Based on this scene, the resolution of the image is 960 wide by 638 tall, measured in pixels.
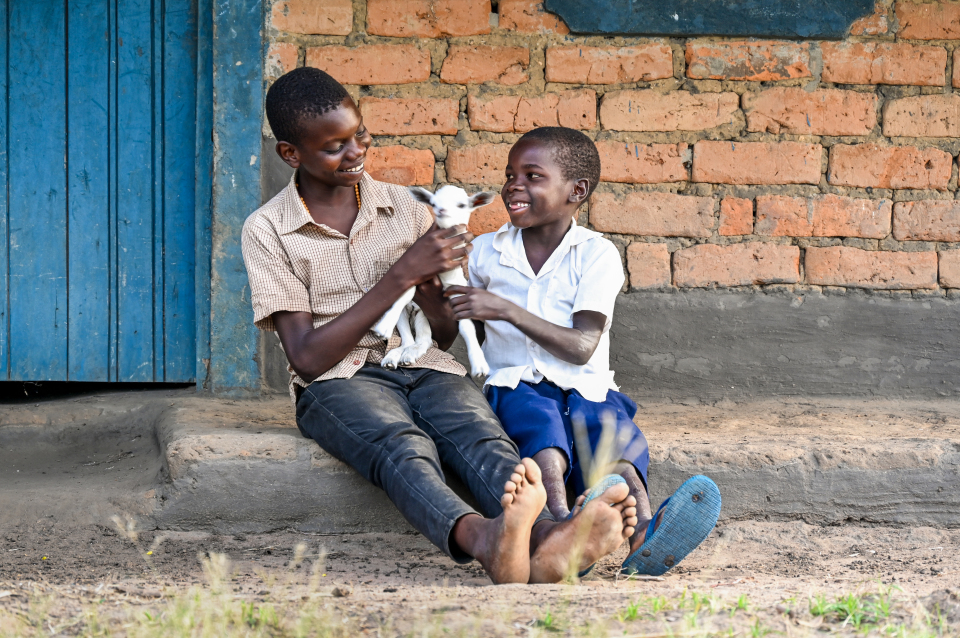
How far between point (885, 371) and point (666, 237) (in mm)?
1017

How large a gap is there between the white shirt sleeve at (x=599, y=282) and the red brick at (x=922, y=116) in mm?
1442

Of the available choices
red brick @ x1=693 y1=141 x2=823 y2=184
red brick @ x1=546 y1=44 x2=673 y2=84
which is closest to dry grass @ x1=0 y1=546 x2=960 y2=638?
red brick @ x1=693 y1=141 x2=823 y2=184

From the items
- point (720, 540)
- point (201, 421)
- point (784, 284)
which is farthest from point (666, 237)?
point (201, 421)

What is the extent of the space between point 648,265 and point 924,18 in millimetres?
1407

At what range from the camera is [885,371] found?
3.45m

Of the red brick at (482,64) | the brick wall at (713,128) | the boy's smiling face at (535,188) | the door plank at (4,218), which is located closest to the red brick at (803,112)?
the brick wall at (713,128)

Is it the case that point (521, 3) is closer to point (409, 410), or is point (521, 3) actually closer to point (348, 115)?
point (348, 115)

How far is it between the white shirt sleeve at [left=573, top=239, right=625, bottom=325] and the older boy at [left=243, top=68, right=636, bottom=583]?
1.27ft

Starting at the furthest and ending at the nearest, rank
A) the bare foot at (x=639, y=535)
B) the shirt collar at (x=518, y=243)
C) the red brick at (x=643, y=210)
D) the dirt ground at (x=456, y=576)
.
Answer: the red brick at (x=643, y=210) < the shirt collar at (x=518, y=243) < the bare foot at (x=639, y=535) < the dirt ground at (x=456, y=576)

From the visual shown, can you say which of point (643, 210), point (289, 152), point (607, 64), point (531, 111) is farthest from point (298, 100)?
point (643, 210)

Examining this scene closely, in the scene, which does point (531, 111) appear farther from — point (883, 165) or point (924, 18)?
point (924, 18)

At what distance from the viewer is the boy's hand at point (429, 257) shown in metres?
2.47

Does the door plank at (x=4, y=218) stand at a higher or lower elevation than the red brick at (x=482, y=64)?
lower

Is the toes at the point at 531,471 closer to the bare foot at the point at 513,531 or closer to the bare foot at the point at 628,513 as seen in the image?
the bare foot at the point at 513,531
